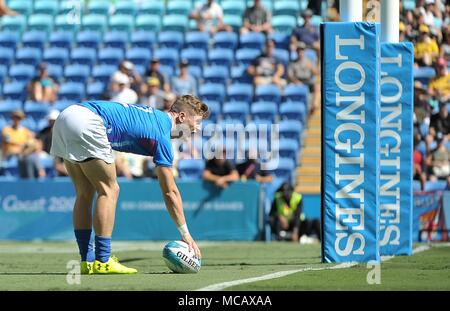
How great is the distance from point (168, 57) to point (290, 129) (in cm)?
417

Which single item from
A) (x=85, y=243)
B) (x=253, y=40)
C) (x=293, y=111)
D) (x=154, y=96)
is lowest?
(x=85, y=243)

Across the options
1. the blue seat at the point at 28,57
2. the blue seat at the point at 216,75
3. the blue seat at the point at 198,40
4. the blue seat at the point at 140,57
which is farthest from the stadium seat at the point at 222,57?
the blue seat at the point at 28,57

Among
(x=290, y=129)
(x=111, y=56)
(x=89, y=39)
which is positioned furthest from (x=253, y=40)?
(x=89, y=39)

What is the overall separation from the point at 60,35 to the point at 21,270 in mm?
15391

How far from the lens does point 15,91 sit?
2488 cm

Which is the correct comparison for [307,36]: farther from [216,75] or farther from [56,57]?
[56,57]

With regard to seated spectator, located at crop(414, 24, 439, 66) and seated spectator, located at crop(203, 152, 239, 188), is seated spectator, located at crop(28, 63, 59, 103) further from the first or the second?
seated spectator, located at crop(414, 24, 439, 66)

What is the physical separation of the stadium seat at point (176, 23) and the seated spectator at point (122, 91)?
355 centimetres

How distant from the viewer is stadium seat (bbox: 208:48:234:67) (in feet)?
80.2

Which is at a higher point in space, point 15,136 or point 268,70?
point 268,70

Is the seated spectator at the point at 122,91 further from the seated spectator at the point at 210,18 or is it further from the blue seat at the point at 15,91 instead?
the seated spectator at the point at 210,18

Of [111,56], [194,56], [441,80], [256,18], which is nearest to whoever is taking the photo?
[441,80]
